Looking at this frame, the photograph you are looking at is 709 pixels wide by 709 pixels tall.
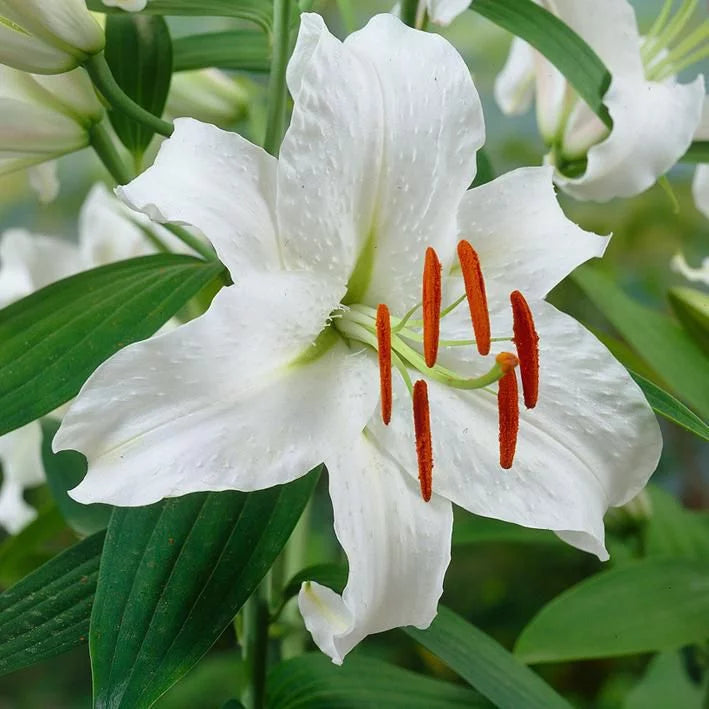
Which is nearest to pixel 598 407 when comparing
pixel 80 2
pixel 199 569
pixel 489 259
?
pixel 489 259

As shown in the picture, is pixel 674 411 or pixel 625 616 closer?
pixel 674 411

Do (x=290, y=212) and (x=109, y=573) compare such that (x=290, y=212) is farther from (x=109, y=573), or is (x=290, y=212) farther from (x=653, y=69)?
(x=653, y=69)

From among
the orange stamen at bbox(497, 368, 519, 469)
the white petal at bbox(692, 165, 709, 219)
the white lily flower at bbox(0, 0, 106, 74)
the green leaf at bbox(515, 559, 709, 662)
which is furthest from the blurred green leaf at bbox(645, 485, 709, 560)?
the white lily flower at bbox(0, 0, 106, 74)

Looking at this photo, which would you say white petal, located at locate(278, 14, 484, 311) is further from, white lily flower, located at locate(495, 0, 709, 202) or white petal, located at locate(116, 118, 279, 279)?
white lily flower, located at locate(495, 0, 709, 202)

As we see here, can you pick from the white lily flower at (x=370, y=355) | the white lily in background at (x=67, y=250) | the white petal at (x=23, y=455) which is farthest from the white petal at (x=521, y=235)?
the white petal at (x=23, y=455)

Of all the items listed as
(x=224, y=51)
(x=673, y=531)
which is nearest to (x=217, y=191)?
(x=224, y=51)

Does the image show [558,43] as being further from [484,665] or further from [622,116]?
[484,665]

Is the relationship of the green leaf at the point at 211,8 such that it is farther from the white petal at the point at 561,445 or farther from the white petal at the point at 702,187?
the white petal at the point at 702,187
